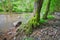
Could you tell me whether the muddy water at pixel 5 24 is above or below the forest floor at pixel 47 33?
below

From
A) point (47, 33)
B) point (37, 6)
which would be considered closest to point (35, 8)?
point (37, 6)

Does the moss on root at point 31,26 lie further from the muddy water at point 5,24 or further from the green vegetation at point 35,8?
the muddy water at point 5,24

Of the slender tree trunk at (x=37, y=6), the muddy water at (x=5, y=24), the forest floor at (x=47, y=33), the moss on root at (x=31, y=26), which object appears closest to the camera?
the forest floor at (x=47, y=33)

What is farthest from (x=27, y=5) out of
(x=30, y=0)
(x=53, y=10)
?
(x=53, y=10)

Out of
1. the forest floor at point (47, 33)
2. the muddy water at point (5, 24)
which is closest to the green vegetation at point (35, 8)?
the forest floor at point (47, 33)

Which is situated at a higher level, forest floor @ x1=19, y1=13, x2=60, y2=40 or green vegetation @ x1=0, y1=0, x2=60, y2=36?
green vegetation @ x1=0, y1=0, x2=60, y2=36

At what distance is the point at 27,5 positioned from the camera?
1569 centimetres

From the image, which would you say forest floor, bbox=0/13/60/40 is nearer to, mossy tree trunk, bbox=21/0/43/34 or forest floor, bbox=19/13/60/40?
forest floor, bbox=19/13/60/40

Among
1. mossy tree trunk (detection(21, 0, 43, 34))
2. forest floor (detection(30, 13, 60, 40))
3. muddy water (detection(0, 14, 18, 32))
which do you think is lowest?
muddy water (detection(0, 14, 18, 32))

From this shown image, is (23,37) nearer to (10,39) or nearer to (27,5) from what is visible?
(10,39)

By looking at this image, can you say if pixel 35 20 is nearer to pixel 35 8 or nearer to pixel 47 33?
pixel 35 8

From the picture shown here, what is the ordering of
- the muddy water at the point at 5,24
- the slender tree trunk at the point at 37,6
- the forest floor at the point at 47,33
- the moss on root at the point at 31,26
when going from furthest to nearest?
the muddy water at the point at 5,24, the slender tree trunk at the point at 37,6, the moss on root at the point at 31,26, the forest floor at the point at 47,33

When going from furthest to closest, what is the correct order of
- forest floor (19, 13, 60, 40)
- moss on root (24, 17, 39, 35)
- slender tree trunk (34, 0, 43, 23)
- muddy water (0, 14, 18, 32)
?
muddy water (0, 14, 18, 32)
slender tree trunk (34, 0, 43, 23)
moss on root (24, 17, 39, 35)
forest floor (19, 13, 60, 40)

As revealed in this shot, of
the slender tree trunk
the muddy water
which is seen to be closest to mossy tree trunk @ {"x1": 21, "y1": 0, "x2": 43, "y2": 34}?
the slender tree trunk
